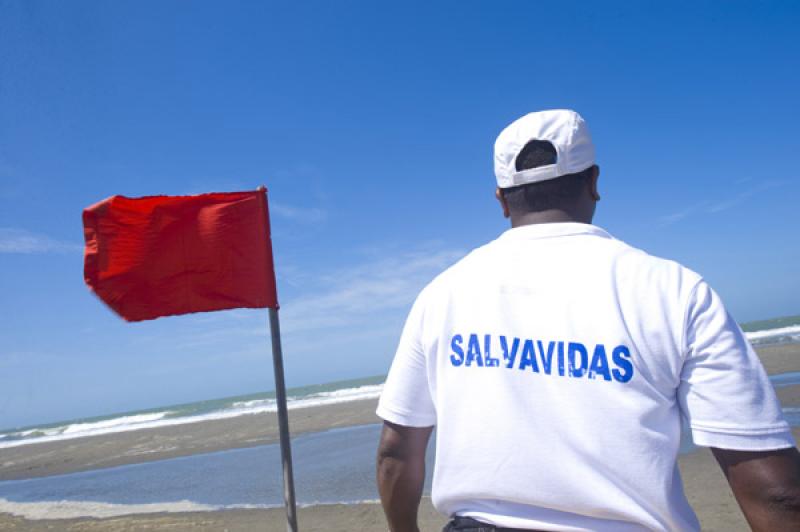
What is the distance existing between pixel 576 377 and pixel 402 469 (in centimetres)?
78

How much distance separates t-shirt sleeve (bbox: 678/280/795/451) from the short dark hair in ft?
1.73

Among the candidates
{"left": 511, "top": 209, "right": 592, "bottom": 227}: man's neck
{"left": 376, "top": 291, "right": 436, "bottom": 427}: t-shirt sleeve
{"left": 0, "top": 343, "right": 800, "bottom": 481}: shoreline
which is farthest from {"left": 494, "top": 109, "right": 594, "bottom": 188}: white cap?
{"left": 0, "top": 343, "right": 800, "bottom": 481}: shoreline

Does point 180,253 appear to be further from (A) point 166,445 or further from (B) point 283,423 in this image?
(A) point 166,445

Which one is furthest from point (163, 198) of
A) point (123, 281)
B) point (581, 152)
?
point (581, 152)

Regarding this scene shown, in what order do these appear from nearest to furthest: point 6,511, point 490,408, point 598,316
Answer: point 598,316
point 490,408
point 6,511

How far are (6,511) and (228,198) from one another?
11271 millimetres

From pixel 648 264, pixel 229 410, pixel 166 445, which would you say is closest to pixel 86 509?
pixel 166 445

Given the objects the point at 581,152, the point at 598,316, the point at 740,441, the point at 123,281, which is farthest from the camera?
the point at 123,281

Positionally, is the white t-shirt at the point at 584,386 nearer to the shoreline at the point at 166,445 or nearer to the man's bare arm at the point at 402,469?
the man's bare arm at the point at 402,469

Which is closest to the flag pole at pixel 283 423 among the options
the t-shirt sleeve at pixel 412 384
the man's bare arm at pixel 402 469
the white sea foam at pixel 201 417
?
the man's bare arm at pixel 402 469

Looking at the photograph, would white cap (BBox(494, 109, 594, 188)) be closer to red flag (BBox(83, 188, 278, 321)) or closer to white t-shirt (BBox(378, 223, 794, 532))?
white t-shirt (BBox(378, 223, 794, 532))

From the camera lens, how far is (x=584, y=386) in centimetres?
142

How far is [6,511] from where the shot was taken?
38.0 ft

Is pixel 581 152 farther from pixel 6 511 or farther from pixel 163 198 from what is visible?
pixel 6 511
